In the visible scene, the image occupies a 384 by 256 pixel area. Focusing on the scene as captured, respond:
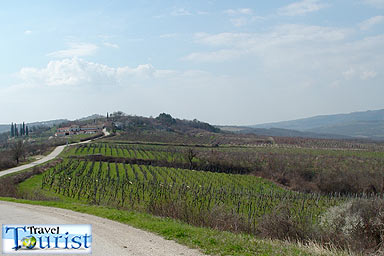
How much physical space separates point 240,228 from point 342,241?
13.6 ft

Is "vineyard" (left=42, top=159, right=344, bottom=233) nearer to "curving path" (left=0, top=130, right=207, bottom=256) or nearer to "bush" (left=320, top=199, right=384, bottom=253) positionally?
"bush" (left=320, top=199, right=384, bottom=253)

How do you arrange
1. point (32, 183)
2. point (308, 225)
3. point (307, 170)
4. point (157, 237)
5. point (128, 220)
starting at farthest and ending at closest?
1. point (307, 170)
2. point (32, 183)
3. point (308, 225)
4. point (128, 220)
5. point (157, 237)

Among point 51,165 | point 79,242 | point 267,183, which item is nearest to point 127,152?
point 51,165

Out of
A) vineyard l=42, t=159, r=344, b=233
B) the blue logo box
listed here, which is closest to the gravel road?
the blue logo box

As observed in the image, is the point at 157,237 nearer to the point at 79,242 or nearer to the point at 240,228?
the point at 79,242

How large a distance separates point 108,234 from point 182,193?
20.7 m

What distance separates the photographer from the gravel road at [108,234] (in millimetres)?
8625

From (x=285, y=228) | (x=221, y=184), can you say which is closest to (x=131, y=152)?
(x=221, y=184)

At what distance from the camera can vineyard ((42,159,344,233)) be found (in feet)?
51.2

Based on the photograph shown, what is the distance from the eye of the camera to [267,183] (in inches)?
2124

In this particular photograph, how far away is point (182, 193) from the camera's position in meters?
30.8

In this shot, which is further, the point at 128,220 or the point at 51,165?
the point at 51,165

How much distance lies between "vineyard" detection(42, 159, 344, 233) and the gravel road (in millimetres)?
3939

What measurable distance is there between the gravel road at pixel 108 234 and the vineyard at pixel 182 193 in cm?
394
